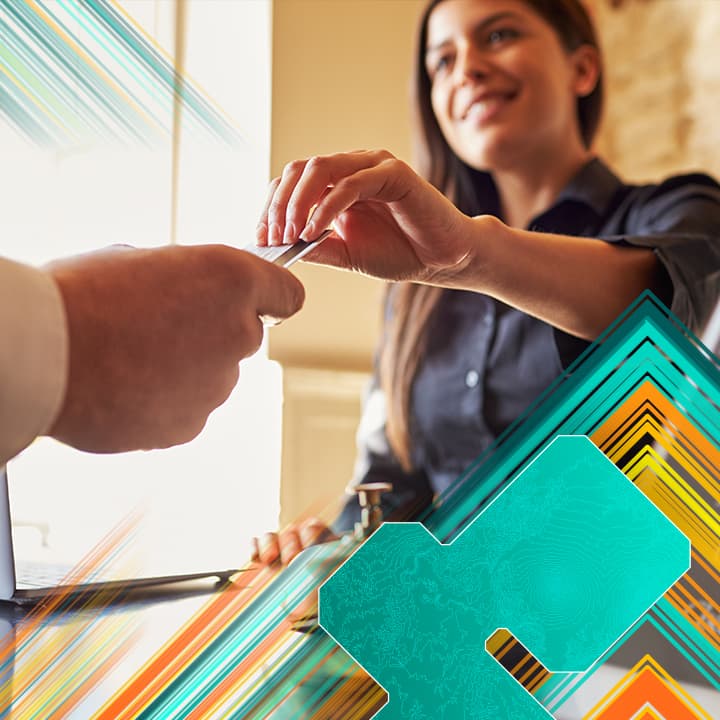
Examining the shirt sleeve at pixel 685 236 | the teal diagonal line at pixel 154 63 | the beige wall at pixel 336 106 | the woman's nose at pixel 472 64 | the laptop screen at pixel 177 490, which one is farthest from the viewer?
the beige wall at pixel 336 106

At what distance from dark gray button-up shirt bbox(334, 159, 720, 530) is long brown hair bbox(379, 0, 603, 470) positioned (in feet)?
0.04

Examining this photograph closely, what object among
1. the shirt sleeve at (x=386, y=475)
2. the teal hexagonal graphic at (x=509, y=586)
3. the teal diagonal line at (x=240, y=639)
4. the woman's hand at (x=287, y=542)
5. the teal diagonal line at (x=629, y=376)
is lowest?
the shirt sleeve at (x=386, y=475)

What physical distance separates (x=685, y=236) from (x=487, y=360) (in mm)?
255

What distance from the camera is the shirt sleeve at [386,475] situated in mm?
845

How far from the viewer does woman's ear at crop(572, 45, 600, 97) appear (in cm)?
89

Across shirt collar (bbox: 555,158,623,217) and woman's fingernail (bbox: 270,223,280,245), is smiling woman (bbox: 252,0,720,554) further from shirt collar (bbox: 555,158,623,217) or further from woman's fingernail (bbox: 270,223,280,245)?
woman's fingernail (bbox: 270,223,280,245)

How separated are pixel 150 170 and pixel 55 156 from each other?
5.1 inches

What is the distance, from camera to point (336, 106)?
1219 mm

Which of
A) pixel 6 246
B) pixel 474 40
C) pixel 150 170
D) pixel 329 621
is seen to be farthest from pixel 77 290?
pixel 150 170

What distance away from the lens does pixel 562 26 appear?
88 cm

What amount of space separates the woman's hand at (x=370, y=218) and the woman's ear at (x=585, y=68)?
0.53 metres
